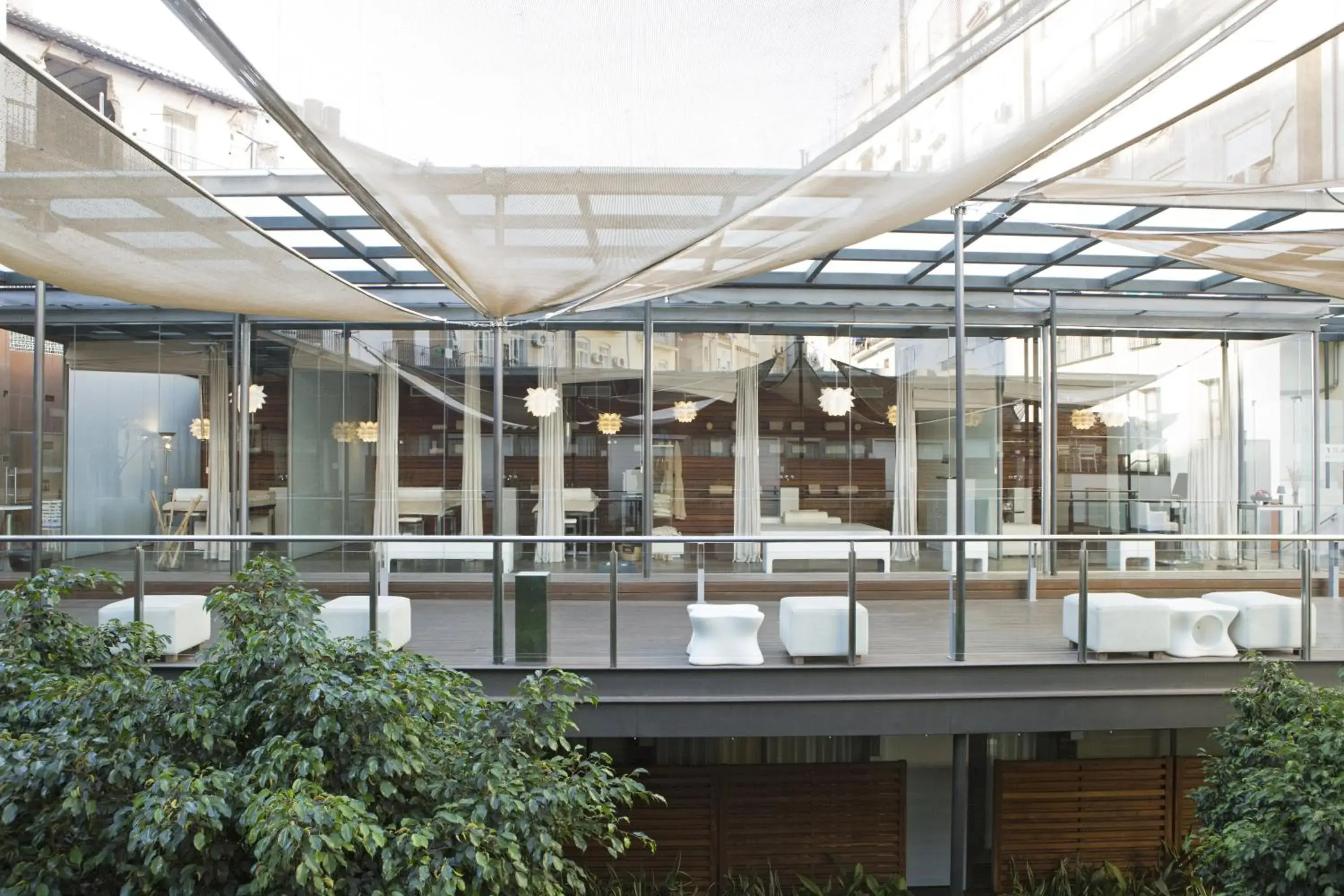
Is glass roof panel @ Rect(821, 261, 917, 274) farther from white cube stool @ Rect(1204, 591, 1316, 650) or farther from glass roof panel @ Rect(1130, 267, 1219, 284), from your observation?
white cube stool @ Rect(1204, 591, 1316, 650)

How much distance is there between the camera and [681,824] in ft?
25.6

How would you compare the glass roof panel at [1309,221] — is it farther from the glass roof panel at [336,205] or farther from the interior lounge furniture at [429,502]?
the interior lounge furniture at [429,502]

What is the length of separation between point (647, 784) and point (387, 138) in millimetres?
6494

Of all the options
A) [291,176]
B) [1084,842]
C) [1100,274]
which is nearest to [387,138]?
[291,176]

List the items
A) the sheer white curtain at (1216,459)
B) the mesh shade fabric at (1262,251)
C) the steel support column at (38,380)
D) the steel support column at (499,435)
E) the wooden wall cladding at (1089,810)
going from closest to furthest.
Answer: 1. the mesh shade fabric at (1262,251)
2. the wooden wall cladding at (1089,810)
3. the steel support column at (38,380)
4. the steel support column at (499,435)
5. the sheer white curtain at (1216,459)

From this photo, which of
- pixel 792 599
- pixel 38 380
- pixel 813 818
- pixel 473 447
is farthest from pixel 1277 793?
pixel 38 380

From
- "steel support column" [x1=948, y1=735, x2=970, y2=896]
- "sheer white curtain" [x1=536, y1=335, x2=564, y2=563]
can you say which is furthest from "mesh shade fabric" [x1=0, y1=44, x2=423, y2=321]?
"steel support column" [x1=948, y1=735, x2=970, y2=896]

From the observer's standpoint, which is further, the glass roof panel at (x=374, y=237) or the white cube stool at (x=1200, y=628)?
the glass roof panel at (x=374, y=237)

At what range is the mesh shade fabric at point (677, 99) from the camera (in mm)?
2350

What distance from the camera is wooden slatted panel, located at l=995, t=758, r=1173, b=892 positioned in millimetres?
7895

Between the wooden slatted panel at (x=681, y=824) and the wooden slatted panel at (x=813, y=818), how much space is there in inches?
5.0

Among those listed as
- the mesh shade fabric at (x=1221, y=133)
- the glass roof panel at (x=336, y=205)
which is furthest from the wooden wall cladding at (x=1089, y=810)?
the glass roof panel at (x=336, y=205)

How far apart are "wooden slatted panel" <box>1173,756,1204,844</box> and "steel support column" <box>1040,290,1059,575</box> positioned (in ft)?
A: 11.1

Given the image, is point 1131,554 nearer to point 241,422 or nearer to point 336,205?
point 336,205
